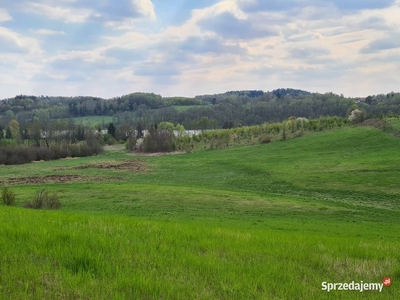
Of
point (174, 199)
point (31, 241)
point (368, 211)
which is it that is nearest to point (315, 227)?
point (368, 211)

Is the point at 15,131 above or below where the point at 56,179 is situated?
above

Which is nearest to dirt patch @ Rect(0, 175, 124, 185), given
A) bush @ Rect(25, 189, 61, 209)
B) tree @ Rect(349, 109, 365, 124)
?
bush @ Rect(25, 189, 61, 209)

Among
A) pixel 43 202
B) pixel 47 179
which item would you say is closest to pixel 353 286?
pixel 43 202

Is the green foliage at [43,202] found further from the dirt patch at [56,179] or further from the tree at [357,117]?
the tree at [357,117]

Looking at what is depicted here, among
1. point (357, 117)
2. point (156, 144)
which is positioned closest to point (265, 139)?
point (357, 117)

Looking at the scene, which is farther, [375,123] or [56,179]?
[375,123]

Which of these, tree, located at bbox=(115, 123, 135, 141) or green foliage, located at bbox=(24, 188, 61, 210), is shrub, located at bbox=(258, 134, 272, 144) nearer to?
Result: tree, located at bbox=(115, 123, 135, 141)

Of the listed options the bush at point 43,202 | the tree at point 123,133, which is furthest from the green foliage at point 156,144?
the bush at point 43,202

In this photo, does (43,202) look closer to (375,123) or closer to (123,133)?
(375,123)

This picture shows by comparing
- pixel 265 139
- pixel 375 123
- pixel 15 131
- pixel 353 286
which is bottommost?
pixel 265 139

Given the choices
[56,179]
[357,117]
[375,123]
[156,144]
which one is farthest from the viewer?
[156,144]

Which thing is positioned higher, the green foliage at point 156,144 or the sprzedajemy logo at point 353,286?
the sprzedajemy logo at point 353,286

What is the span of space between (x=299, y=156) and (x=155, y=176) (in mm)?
28232

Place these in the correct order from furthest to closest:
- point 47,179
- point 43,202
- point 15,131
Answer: point 15,131 < point 47,179 < point 43,202
